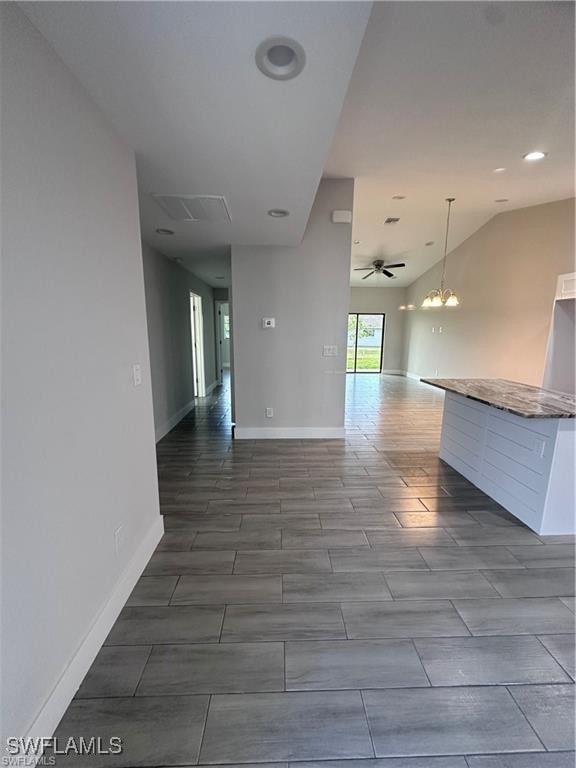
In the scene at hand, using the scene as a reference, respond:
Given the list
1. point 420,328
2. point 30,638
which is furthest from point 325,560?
point 420,328

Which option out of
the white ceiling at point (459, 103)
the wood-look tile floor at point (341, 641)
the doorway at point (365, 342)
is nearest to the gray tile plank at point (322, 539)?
the wood-look tile floor at point (341, 641)

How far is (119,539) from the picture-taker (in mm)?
1633

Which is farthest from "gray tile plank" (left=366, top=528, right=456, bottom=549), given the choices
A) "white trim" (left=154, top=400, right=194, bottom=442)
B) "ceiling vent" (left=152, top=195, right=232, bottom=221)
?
"white trim" (left=154, top=400, right=194, bottom=442)

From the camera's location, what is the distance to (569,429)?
209 cm

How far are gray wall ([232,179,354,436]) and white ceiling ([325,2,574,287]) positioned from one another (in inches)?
29.9

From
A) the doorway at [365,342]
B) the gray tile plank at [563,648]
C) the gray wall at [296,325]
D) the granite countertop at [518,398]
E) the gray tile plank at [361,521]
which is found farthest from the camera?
the doorway at [365,342]

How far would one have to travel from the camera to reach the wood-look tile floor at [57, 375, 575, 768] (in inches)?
43.5

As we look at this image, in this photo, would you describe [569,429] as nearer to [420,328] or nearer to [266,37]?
[266,37]

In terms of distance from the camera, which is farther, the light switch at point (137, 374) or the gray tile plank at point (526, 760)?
the light switch at point (137, 374)

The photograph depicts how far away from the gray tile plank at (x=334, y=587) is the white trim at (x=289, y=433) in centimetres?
243

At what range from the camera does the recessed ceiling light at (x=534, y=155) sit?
3160mm

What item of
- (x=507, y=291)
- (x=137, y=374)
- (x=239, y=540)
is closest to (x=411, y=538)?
(x=239, y=540)

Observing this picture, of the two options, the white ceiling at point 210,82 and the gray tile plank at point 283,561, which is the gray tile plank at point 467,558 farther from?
the white ceiling at point 210,82

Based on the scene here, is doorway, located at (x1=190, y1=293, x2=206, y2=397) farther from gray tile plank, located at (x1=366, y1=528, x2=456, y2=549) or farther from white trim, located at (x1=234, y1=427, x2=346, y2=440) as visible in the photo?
gray tile plank, located at (x1=366, y1=528, x2=456, y2=549)
